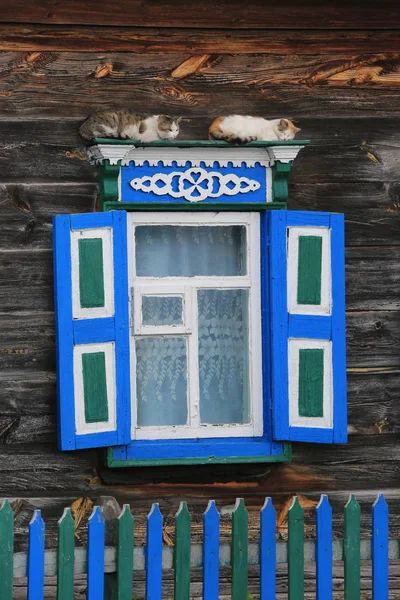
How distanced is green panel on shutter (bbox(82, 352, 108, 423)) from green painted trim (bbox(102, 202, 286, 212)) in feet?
2.65

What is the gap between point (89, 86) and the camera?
7211 millimetres

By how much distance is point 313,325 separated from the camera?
23.8 feet

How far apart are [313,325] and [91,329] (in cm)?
122

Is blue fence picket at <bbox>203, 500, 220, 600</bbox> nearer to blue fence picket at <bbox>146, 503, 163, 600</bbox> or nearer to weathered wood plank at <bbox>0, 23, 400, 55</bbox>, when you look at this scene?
blue fence picket at <bbox>146, 503, 163, 600</bbox>

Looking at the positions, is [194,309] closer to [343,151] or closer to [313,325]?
[313,325]

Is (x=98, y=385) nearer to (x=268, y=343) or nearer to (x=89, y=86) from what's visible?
(x=268, y=343)

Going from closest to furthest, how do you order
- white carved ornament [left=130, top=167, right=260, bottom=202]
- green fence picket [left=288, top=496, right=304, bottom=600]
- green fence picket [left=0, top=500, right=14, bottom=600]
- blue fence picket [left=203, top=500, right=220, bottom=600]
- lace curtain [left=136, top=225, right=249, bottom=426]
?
green fence picket [left=0, top=500, right=14, bottom=600] → blue fence picket [left=203, top=500, right=220, bottom=600] → green fence picket [left=288, top=496, right=304, bottom=600] → white carved ornament [left=130, top=167, right=260, bottom=202] → lace curtain [left=136, top=225, right=249, bottom=426]

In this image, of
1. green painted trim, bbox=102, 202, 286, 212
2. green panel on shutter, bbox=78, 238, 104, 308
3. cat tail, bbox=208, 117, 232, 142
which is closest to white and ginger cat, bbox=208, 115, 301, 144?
cat tail, bbox=208, 117, 232, 142

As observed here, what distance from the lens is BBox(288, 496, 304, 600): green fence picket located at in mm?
6211

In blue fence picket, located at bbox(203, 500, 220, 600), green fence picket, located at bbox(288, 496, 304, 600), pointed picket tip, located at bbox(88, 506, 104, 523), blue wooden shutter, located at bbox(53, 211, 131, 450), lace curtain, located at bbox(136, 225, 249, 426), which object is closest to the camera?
pointed picket tip, located at bbox(88, 506, 104, 523)

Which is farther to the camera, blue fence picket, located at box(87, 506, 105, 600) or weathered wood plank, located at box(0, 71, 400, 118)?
weathered wood plank, located at box(0, 71, 400, 118)

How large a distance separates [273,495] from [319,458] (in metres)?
0.33

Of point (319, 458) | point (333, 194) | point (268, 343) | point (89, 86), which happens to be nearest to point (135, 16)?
point (89, 86)

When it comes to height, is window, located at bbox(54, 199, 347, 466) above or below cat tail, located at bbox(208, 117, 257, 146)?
below
